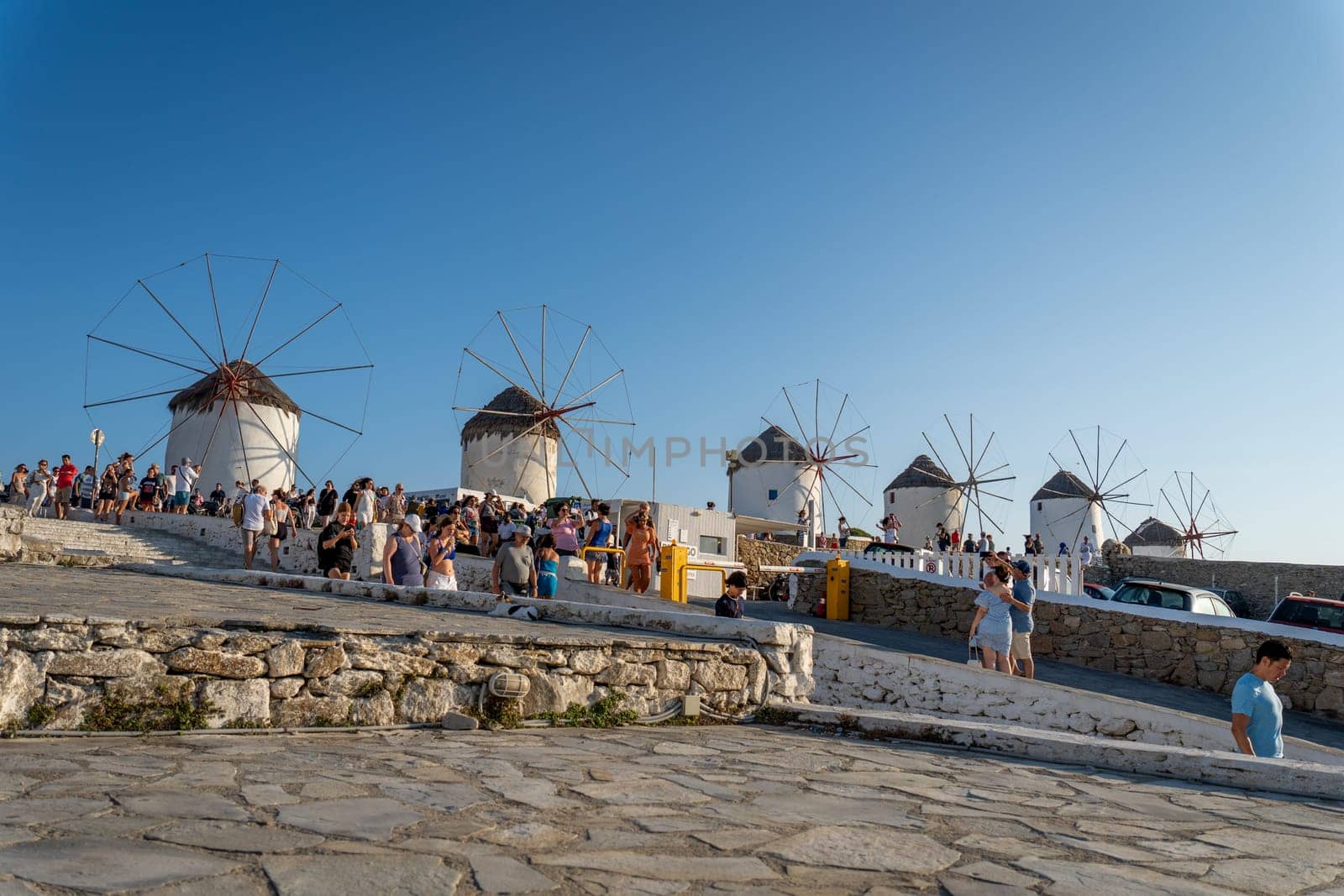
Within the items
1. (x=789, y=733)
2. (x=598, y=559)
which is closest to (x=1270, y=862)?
(x=789, y=733)

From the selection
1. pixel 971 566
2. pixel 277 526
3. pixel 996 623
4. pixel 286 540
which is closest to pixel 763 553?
pixel 971 566


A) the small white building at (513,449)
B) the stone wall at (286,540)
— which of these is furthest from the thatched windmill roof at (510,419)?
the stone wall at (286,540)

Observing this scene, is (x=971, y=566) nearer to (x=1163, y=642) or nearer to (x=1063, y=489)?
(x=1163, y=642)

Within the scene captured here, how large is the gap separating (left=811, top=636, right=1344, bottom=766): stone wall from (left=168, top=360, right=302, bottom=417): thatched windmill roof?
1066 inches

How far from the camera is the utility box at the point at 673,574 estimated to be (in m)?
13.7

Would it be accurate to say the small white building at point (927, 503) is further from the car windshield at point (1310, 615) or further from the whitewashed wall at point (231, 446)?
the car windshield at point (1310, 615)

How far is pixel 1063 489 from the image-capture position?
168 ft

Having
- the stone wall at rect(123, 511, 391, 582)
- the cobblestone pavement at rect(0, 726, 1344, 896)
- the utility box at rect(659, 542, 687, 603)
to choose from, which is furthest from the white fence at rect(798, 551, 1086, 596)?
the cobblestone pavement at rect(0, 726, 1344, 896)

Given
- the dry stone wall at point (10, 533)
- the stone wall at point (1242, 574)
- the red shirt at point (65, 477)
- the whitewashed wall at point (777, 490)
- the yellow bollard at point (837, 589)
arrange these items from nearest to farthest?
the dry stone wall at point (10, 533), the yellow bollard at point (837, 589), the red shirt at point (65, 477), the stone wall at point (1242, 574), the whitewashed wall at point (777, 490)

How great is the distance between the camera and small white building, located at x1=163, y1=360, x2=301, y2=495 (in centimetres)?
3066

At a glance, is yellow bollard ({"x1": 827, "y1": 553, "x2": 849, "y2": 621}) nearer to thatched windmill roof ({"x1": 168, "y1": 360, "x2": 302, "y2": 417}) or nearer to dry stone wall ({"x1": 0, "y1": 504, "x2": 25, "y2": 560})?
dry stone wall ({"x1": 0, "y1": 504, "x2": 25, "y2": 560})

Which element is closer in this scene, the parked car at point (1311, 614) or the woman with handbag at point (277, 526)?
the parked car at point (1311, 614)

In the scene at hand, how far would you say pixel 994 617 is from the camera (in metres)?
9.06

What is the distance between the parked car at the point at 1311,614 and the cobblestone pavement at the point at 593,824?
32.6 feet
